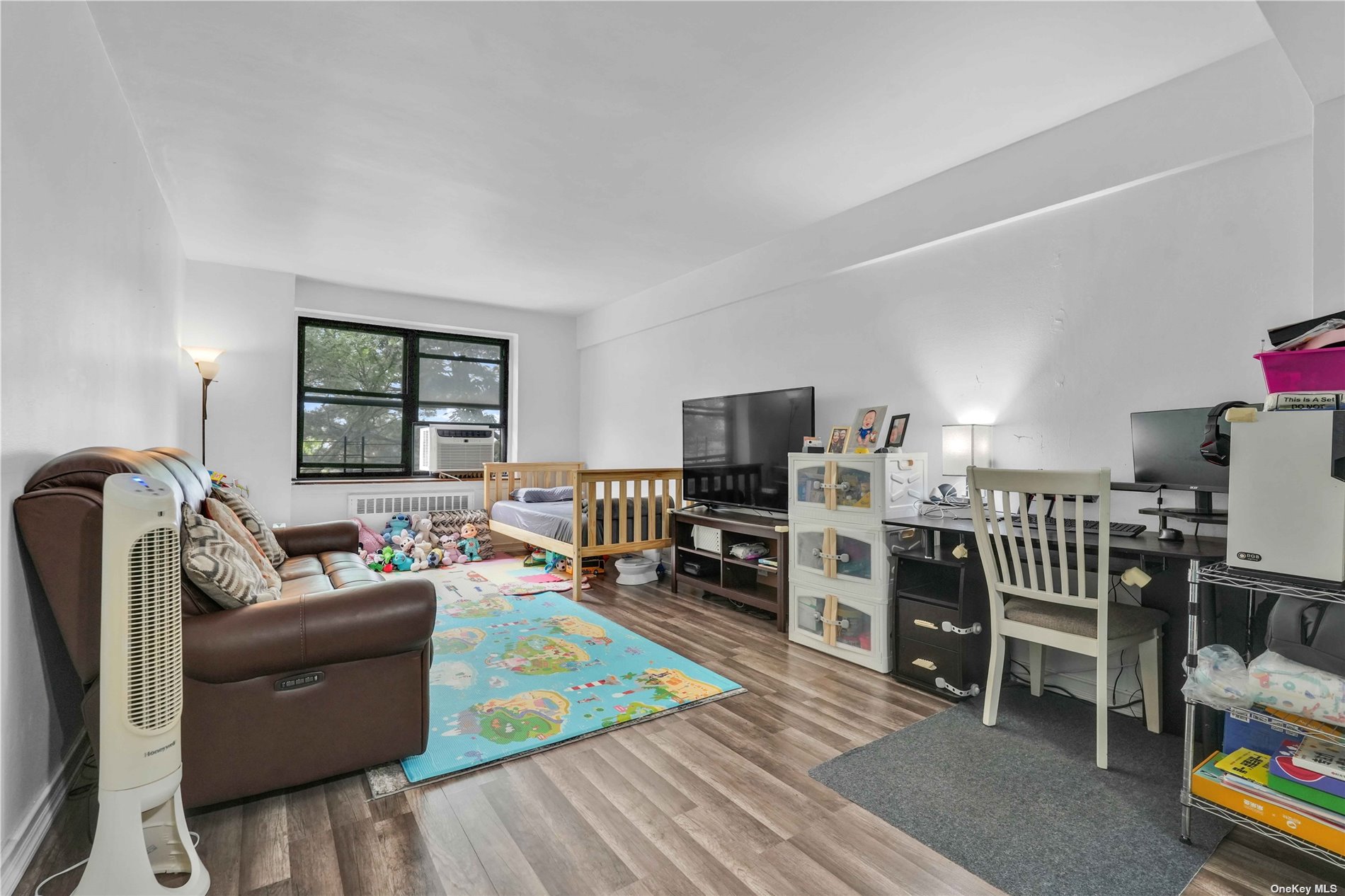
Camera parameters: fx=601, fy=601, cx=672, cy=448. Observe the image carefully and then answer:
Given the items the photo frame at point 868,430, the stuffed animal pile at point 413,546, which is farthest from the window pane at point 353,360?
the photo frame at point 868,430

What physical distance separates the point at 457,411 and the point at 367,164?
3414mm

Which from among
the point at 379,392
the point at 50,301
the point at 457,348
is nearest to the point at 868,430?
the point at 50,301

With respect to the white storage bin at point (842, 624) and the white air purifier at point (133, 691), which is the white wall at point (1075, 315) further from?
the white air purifier at point (133, 691)

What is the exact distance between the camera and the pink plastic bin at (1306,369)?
1.60 m

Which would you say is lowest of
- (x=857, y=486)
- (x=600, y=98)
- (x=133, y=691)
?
(x=133, y=691)

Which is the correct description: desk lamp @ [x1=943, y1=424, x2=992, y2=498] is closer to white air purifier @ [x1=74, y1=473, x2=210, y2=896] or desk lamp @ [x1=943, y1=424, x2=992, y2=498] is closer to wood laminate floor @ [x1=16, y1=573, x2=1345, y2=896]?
wood laminate floor @ [x1=16, y1=573, x2=1345, y2=896]

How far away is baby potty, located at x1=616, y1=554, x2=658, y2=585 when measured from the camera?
4711 mm

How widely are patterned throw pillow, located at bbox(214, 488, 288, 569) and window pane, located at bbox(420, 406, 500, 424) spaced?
3070mm

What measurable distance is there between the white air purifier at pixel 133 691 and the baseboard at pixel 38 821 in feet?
0.81

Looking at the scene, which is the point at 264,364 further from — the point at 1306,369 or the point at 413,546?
the point at 1306,369

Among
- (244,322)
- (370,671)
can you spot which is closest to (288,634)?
(370,671)

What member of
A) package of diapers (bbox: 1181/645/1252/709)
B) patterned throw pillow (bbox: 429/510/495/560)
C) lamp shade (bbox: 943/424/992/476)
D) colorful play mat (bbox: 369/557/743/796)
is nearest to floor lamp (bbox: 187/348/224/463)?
patterned throw pillow (bbox: 429/510/495/560)

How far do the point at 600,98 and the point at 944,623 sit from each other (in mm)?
2691

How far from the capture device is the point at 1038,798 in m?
1.85
